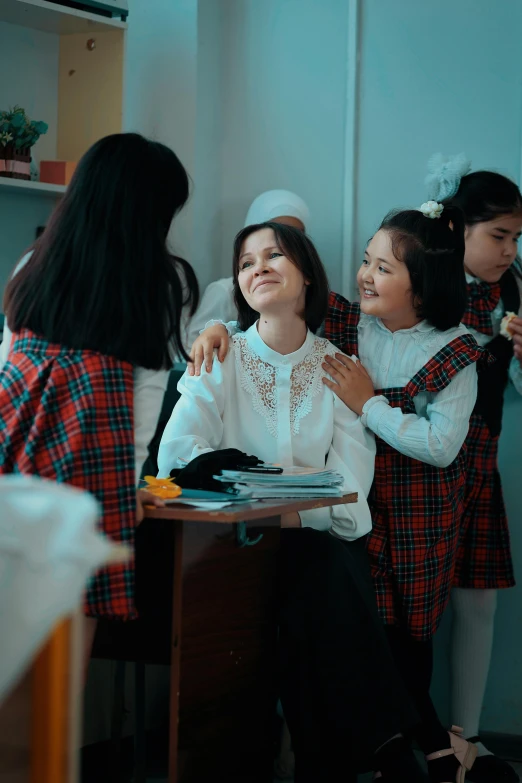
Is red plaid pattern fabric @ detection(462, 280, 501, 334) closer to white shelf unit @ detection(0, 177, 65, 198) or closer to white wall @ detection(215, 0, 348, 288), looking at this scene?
white wall @ detection(215, 0, 348, 288)

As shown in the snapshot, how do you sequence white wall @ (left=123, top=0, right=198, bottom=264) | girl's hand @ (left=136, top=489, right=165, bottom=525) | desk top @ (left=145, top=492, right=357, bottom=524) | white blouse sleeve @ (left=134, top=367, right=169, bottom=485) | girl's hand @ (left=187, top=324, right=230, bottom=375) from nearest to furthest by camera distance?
desk top @ (left=145, top=492, right=357, bottom=524), girl's hand @ (left=136, top=489, right=165, bottom=525), white blouse sleeve @ (left=134, top=367, right=169, bottom=485), girl's hand @ (left=187, top=324, right=230, bottom=375), white wall @ (left=123, top=0, right=198, bottom=264)

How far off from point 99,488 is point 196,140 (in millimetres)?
1809

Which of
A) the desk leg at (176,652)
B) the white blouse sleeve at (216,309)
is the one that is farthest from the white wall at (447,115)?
the desk leg at (176,652)

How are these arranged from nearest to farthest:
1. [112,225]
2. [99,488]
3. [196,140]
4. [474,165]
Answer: [99,488] < [112,225] < [474,165] < [196,140]

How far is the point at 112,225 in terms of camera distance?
166 cm

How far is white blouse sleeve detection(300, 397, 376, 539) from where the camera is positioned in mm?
2107

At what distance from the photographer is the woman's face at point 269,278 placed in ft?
7.14

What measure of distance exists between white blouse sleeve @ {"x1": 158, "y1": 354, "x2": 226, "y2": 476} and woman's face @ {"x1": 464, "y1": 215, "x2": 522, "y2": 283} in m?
0.73

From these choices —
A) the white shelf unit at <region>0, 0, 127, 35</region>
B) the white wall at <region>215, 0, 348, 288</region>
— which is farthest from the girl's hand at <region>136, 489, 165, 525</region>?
the white shelf unit at <region>0, 0, 127, 35</region>

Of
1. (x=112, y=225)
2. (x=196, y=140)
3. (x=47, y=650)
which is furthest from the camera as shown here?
(x=196, y=140)

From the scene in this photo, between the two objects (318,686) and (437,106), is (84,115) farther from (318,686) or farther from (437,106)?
(318,686)

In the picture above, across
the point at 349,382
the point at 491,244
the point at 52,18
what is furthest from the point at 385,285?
the point at 52,18

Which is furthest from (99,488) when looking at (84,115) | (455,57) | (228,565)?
(455,57)

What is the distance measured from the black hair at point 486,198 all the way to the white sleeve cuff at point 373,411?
58 centimetres
